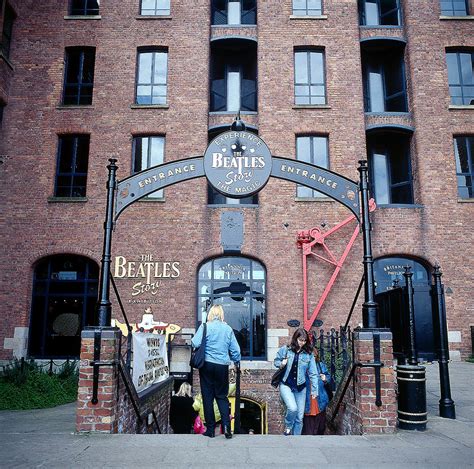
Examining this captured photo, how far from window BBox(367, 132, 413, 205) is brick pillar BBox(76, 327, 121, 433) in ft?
39.5

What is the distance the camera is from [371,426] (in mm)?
5793

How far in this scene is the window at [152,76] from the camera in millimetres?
15953

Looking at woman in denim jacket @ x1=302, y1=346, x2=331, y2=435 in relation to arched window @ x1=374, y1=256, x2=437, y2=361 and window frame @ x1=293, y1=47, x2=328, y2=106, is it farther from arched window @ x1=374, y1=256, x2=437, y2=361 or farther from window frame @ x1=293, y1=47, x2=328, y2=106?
window frame @ x1=293, y1=47, x2=328, y2=106

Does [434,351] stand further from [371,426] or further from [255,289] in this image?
[255,289]

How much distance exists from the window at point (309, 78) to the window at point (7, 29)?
9.92 meters

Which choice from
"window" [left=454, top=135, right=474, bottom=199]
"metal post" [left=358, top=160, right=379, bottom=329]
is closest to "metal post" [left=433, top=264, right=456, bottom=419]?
"metal post" [left=358, top=160, right=379, bottom=329]

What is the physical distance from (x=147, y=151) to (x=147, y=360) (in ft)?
29.4

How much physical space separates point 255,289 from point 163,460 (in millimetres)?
10266

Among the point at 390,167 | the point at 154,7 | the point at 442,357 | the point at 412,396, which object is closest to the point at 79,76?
the point at 154,7

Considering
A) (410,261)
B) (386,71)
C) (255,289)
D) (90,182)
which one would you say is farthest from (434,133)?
(90,182)

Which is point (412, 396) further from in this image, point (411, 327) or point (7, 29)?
point (7, 29)

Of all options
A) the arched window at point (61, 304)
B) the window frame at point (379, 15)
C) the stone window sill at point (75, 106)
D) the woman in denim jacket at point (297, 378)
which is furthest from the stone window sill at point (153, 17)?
the woman in denim jacket at point (297, 378)

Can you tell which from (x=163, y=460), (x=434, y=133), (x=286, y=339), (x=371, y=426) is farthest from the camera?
(x=434, y=133)

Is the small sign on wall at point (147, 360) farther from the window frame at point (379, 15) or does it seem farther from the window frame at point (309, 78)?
the window frame at point (379, 15)
